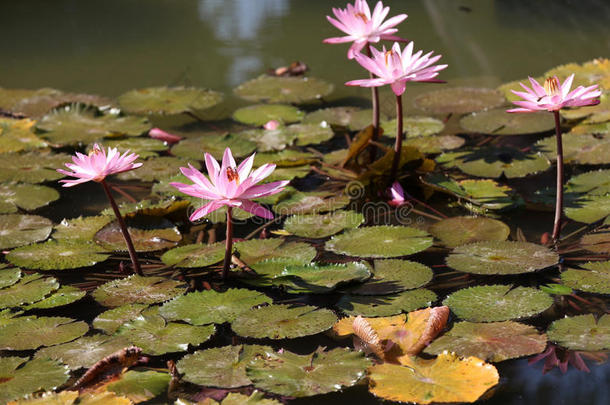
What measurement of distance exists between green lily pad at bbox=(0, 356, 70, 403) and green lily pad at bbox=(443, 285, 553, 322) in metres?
0.85

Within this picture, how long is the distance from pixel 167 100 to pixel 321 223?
53.6 inches

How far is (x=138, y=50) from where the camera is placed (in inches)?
162

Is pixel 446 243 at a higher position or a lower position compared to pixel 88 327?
higher

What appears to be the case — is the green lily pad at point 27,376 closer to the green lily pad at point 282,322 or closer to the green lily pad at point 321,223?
the green lily pad at point 282,322

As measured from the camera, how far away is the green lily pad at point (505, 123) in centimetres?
269

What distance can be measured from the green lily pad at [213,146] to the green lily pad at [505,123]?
Answer: 0.84 meters

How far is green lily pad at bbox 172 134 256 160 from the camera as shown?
2594mm

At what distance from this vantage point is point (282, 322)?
1.57 m

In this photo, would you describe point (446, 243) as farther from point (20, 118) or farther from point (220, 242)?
point (20, 118)

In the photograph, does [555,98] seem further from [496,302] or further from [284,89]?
[284,89]

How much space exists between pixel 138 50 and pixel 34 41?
2.47 feet

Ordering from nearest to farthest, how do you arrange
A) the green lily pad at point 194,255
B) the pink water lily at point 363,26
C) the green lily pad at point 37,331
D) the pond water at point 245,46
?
the green lily pad at point 37,331 → the green lily pad at point 194,255 → the pink water lily at point 363,26 → the pond water at point 245,46

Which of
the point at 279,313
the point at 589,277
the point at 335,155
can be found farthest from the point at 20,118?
the point at 589,277

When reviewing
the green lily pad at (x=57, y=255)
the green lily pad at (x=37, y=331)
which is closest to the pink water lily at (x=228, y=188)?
the green lily pad at (x=37, y=331)
